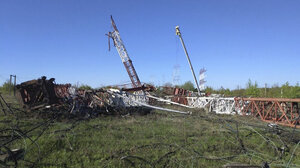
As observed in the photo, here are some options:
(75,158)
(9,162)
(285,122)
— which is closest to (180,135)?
(75,158)

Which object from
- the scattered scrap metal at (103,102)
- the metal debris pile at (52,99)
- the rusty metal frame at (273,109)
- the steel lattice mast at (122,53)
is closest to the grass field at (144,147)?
the scattered scrap metal at (103,102)

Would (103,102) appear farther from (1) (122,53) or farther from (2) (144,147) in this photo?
(1) (122,53)

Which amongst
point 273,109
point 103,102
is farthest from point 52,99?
point 273,109

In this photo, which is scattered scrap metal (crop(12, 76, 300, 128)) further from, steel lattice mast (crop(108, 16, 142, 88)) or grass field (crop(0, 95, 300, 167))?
steel lattice mast (crop(108, 16, 142, 88))

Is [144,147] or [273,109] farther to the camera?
[273,109]

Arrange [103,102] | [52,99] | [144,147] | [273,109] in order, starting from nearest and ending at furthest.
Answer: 1. [144,147]
2. [52,99]
3. [103,102]
4. [273,109]

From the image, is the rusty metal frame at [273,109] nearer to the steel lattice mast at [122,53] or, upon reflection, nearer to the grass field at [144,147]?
the grass field at [144,147]

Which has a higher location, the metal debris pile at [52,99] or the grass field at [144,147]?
the metal debris pile at [52,99]

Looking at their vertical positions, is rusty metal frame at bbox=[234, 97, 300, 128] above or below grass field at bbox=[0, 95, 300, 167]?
above

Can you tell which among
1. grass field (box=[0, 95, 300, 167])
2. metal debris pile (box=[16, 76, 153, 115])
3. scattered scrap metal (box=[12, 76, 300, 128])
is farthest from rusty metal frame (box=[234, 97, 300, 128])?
metal debris pile (box=[16, 76, 153, 115])

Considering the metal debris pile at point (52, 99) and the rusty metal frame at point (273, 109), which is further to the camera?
the metal debris pile at point (52, 99)

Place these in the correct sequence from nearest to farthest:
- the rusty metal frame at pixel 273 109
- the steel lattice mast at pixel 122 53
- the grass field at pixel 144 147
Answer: the grass field at pixel 144 147 → the rusty metal frame at pixel 273 109 → the steel lattice mast at pixel 122 53

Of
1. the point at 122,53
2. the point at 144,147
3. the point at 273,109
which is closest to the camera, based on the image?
the point at 144,147

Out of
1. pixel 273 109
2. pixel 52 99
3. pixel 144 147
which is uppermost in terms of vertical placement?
pixel 52 99
